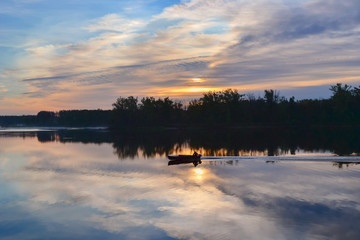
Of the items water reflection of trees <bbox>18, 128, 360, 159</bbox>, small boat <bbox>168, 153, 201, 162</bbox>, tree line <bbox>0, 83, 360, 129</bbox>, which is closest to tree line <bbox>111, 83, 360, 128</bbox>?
tree line <bbox>0, 83, 360, 129</bbox>

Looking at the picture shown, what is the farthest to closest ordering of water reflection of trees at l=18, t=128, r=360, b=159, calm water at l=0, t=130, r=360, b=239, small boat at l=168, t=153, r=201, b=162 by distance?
water reflection of trees at l=18, t=128, r=360, b=159
small boat at l=168, t=153, r=201, b=162
calm water at l=0, t=130, r=360, b=239

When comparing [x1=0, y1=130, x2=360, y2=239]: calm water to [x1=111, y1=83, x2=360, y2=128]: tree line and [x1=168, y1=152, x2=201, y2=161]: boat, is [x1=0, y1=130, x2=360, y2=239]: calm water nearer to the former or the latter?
[x1=168, y1=152, x2=201, y2=161]: boat

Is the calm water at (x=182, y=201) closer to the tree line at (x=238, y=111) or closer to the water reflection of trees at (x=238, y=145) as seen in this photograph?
the water reflection of trees at (x=238, y=145)

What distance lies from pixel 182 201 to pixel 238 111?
83.0m

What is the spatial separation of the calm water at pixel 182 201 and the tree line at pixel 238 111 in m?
68.1

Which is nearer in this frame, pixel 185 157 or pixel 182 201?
pixel 182 201

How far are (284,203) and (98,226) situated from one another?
7.88 meters

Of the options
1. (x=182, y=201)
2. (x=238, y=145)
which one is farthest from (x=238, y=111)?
(x=182, y=201)

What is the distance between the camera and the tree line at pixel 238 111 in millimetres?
89938

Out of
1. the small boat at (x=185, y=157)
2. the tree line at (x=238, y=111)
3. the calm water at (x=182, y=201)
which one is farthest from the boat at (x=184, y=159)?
the tree line at (x=238, y=111)

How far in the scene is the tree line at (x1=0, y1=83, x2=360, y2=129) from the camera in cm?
8994

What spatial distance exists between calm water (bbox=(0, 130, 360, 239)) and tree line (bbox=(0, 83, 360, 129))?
223 feet

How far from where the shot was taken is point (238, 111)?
3819 inches

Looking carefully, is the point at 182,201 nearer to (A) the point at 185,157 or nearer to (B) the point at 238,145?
(A) the point at 185,157
